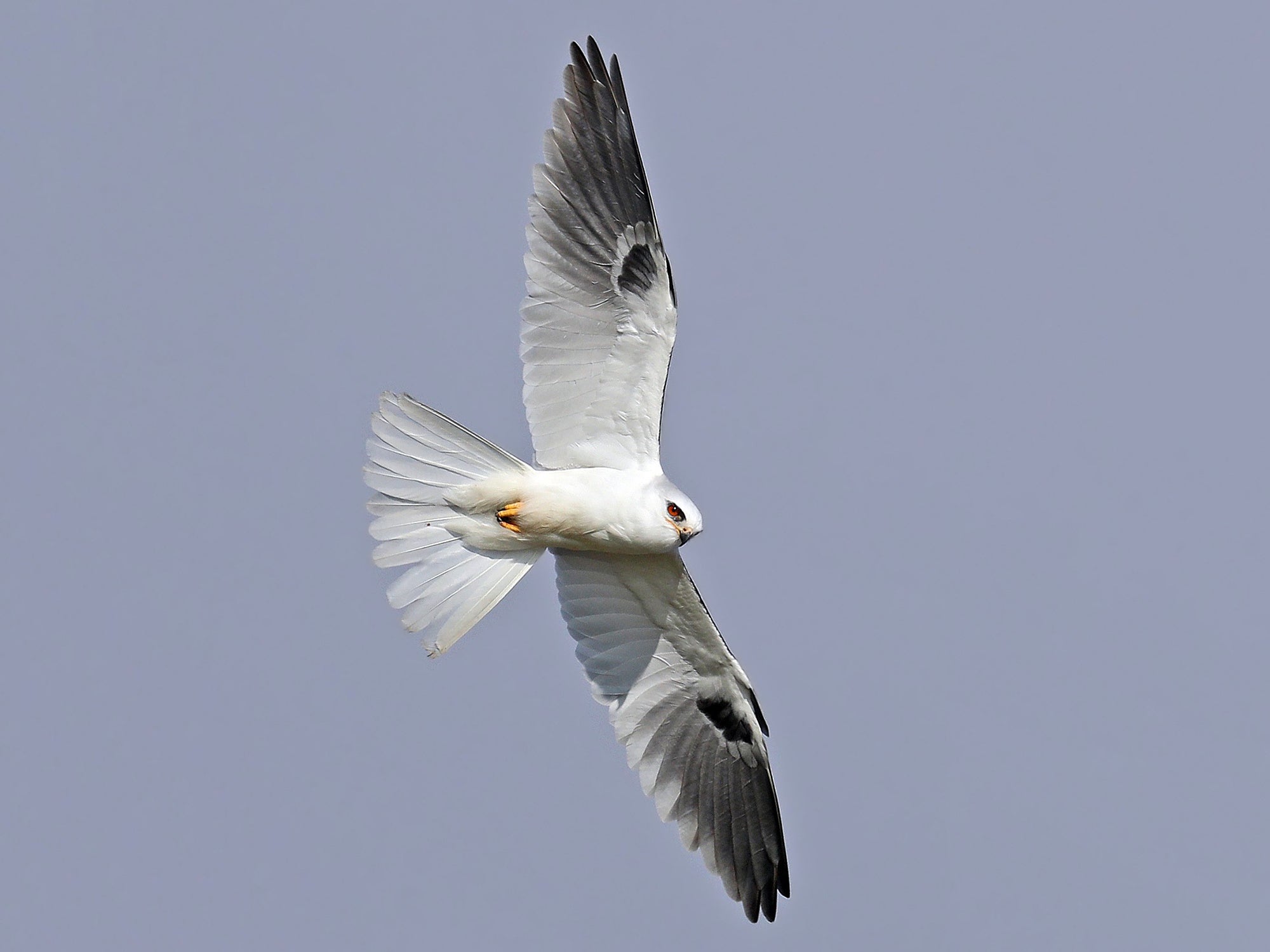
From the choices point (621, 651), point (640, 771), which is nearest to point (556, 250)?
point (621, 651)

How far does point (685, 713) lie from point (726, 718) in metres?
0.25

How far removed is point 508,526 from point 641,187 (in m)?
1.89

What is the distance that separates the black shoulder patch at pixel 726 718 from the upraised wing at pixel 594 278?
1.63 metres

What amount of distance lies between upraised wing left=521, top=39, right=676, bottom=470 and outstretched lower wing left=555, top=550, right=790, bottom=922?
3.09 ft

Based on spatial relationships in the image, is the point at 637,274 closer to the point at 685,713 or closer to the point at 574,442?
the point at 574,442

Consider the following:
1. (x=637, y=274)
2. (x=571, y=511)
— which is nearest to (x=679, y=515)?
(x=571, y=511)

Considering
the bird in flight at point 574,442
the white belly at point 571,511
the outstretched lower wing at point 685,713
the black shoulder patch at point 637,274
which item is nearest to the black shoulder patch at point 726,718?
the outstretched lower wing at point 685,713

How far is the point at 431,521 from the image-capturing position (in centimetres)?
972

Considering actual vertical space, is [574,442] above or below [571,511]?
above

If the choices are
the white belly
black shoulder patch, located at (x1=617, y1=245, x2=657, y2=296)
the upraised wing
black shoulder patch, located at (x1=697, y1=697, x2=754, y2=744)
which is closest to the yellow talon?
the white belly

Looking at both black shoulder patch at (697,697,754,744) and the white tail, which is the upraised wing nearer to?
the white tail

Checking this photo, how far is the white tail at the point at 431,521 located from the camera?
31.2ft

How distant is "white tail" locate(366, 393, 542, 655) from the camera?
31.2 feet

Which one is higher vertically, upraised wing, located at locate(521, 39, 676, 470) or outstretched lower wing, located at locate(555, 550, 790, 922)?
upraised wing, located at locate(521, 39, 676, 470)
